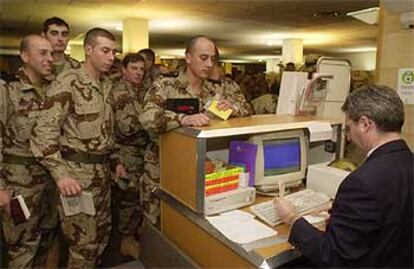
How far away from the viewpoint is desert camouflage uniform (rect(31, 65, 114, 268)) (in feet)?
6.48

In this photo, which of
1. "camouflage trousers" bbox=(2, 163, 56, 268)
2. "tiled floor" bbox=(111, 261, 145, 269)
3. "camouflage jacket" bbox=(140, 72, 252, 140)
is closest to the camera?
"camouflage jacket" bbox=(140, 72, 252, 140)

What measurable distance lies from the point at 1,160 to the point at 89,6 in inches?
161

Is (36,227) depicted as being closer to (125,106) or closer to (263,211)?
(125,106)

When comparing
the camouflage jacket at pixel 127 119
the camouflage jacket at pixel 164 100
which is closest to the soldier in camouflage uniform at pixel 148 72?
the camouflage jacket at pixel 127 119

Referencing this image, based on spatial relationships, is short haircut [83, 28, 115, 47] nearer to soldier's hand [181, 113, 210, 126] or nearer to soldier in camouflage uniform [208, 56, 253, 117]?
soldier in camouflage uniform [208, 56, 253, 117]

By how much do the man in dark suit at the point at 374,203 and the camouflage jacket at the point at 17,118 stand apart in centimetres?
167

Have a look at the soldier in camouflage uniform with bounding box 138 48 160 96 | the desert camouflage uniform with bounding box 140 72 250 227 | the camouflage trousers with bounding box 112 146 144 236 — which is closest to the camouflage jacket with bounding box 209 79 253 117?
the desert camouflage uniform with bounding box 140 72 250 227

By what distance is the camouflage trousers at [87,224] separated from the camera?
83.3 inches

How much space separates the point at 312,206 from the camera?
173 cm

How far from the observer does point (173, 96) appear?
2.11 metres

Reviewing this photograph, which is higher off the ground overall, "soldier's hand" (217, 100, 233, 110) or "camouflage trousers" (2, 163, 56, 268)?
"soldier's hand" (217, 100, 233, 110)

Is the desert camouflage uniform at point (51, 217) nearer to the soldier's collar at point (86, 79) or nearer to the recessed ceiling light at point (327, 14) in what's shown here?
the soldier's collar at point (86, 79)

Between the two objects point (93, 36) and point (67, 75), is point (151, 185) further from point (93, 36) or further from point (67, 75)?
point (93, 36)

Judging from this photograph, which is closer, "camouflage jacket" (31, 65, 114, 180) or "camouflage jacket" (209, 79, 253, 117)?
"camouflage jacket" (31, 65, 114, 180)
